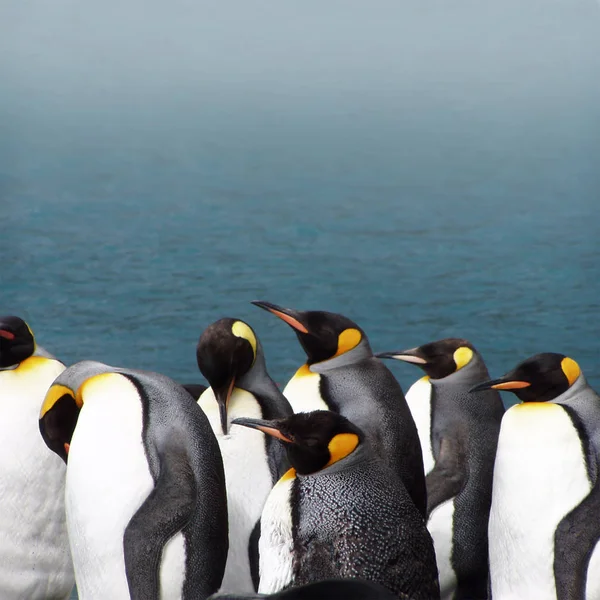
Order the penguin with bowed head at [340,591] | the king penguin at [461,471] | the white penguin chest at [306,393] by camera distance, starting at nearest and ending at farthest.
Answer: the penguin with bowed head at [340,591], the white penguin chest at [306,393], the king penguin at [461,471]

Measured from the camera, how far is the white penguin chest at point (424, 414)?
259 cm

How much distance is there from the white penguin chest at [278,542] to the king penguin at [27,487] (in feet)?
2.63

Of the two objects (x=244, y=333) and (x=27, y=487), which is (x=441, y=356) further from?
(x=27, y=487)

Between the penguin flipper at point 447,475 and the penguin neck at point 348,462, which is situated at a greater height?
the penguin neck at point 348,462

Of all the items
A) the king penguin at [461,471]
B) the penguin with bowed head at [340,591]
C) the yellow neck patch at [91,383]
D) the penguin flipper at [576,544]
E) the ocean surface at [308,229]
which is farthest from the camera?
the ocean surface at [308,229]

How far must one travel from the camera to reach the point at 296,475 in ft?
5.23

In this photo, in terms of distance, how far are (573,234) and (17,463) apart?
5572 mm

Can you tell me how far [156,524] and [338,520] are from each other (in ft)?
1.28

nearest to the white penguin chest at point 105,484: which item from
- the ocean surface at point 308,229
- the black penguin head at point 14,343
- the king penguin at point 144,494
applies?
the king penguin at point 144,494

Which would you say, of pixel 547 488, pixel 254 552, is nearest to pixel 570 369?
pixel 547 488

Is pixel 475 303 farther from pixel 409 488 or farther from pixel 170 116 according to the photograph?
pixel 409 488

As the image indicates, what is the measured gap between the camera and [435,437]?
2.59 metres

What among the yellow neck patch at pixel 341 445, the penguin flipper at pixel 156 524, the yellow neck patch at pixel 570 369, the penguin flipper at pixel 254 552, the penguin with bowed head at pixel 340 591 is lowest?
the penguin flipper at pixel 254 552

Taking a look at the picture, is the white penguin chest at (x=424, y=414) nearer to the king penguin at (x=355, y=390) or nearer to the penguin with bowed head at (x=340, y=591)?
the king penguin at (x=355, y=390)
